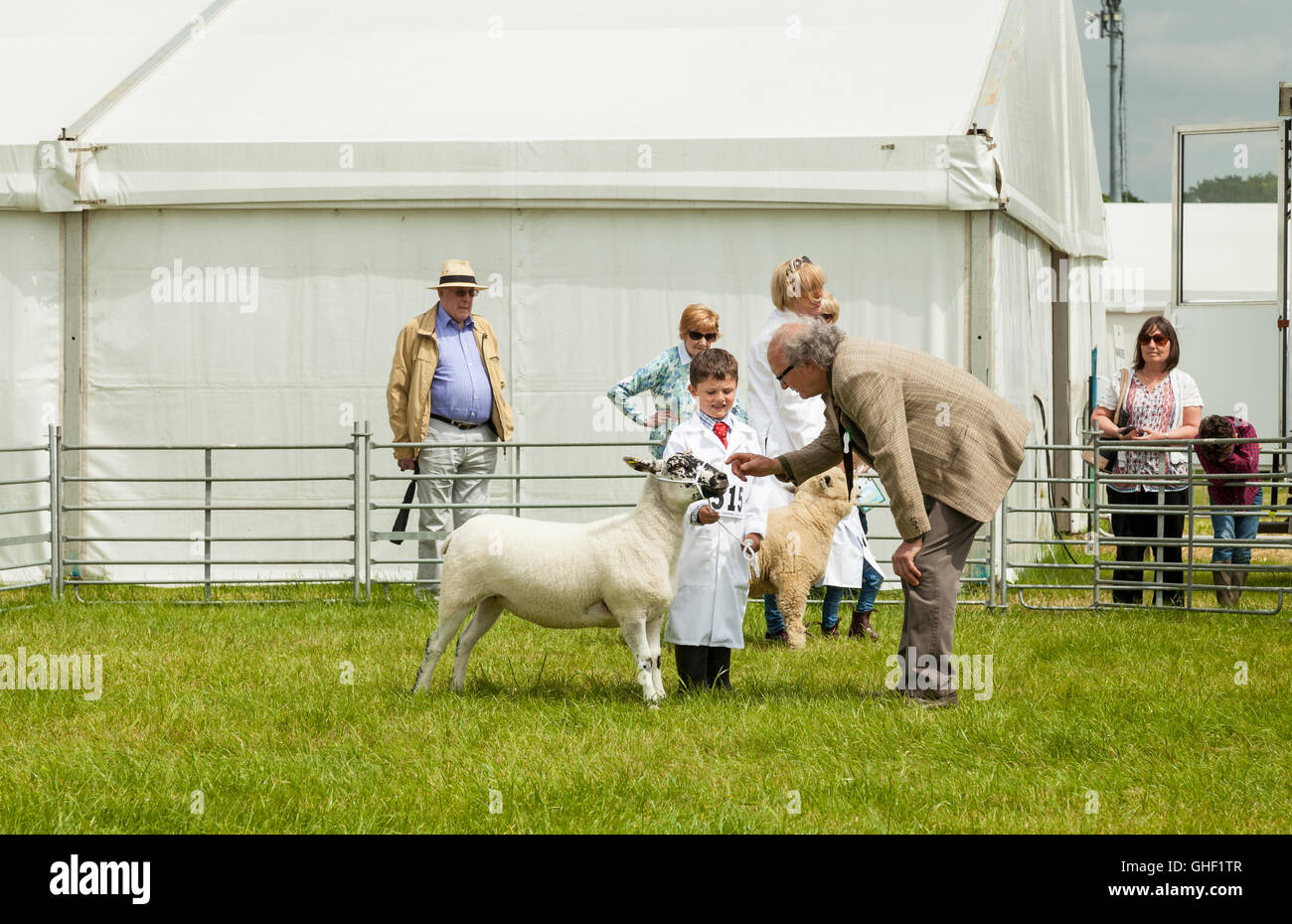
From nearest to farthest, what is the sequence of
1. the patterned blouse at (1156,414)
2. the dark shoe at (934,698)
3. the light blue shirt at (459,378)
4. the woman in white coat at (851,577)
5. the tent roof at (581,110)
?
the dark shoe at (934,698) → the woman in white coat at (851,577) → the patterned blouse at (1156,414) → the light blue shirt at (459,378) → the tent roof at (581,110)

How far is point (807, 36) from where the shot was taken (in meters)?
11.9

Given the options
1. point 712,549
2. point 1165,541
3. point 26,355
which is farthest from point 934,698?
point 26,355

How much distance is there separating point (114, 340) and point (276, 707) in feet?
18.4

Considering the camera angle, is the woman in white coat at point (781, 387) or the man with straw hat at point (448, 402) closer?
the woman in white coat at point (781, 387)

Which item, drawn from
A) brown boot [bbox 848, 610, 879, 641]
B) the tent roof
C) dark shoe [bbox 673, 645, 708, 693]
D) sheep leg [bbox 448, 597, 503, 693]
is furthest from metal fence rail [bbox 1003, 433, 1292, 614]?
sheep leg [bbox 448, 597, 503, 693]

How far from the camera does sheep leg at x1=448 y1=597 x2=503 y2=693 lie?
655cm

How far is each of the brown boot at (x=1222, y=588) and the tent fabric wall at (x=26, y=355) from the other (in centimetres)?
792

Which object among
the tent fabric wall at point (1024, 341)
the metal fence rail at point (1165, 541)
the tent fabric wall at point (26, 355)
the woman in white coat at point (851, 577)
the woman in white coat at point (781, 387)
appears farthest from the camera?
the tent fabric wall at point (26, 355)

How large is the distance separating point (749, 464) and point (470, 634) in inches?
55.9

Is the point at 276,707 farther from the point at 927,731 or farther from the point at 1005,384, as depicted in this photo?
the point at 1005,384

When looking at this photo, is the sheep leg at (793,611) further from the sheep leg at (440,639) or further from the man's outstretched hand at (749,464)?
the sheep leg at (440,639)

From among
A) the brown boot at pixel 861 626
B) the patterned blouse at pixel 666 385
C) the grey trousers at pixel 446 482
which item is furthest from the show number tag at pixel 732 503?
the grey trousers at pixel 446 482

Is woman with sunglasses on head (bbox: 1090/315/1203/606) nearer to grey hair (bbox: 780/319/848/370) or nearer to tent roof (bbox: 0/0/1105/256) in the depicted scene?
tent roof (bbox: 0/0/1105/256)

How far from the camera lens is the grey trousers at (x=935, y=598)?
6074 millimetres
